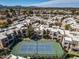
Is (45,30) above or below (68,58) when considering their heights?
above

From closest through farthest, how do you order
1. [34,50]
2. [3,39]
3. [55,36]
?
[34,50] < [3,39] < [55,36]

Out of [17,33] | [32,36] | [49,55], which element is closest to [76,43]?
[49,55]

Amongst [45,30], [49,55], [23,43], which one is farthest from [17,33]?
[49,55]

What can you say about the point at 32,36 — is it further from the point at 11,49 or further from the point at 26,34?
the point at 11,49

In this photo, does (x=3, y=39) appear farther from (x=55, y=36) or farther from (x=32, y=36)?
(x=55, y=36)

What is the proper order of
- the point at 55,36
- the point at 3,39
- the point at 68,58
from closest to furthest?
the point at 68,58, the point at 3,39, the point at 55,36

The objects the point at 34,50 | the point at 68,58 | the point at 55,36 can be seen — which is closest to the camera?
the point at 68,58

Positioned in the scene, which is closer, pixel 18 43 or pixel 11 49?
pixel 11 49
